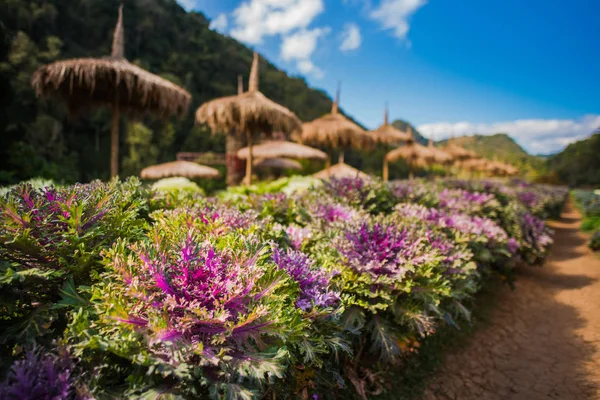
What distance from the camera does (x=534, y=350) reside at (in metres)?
3.17

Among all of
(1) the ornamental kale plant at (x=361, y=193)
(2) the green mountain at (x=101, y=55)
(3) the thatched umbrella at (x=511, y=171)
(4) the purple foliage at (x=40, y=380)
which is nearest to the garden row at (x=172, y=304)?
(4) the purple foliage at (x=40, y=380)

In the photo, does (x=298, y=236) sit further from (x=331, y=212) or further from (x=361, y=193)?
(x=361, y=193)

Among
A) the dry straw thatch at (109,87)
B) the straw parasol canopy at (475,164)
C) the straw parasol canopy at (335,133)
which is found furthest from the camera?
the straw parasol canopy at (475,164)

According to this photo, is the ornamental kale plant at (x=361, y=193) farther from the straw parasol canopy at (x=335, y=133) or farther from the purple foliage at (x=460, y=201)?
the straw parasol canopy at (x=335, y=133)

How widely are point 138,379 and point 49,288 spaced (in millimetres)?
590

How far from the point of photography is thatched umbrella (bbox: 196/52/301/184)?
25.3 feet

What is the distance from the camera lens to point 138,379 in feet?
3.30

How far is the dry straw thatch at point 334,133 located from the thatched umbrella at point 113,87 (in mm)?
6079

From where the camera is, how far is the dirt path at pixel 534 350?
2.48 meters

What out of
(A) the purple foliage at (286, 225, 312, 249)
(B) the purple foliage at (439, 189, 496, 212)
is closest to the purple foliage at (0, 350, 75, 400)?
(A) the purple foliage at (286, 225, 312, 249)

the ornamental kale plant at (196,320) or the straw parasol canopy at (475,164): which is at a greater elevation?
the straw parasol canopy at (475,164)

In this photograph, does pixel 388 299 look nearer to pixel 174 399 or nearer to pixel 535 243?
pixel 174 399

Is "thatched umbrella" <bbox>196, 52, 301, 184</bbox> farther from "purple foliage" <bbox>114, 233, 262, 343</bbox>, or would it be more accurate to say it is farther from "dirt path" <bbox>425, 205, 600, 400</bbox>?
"purple foliage" <bbox>114, 233, 262, 343</bbox>

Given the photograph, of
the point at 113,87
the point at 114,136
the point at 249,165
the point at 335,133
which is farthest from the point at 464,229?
the point at 335,133
